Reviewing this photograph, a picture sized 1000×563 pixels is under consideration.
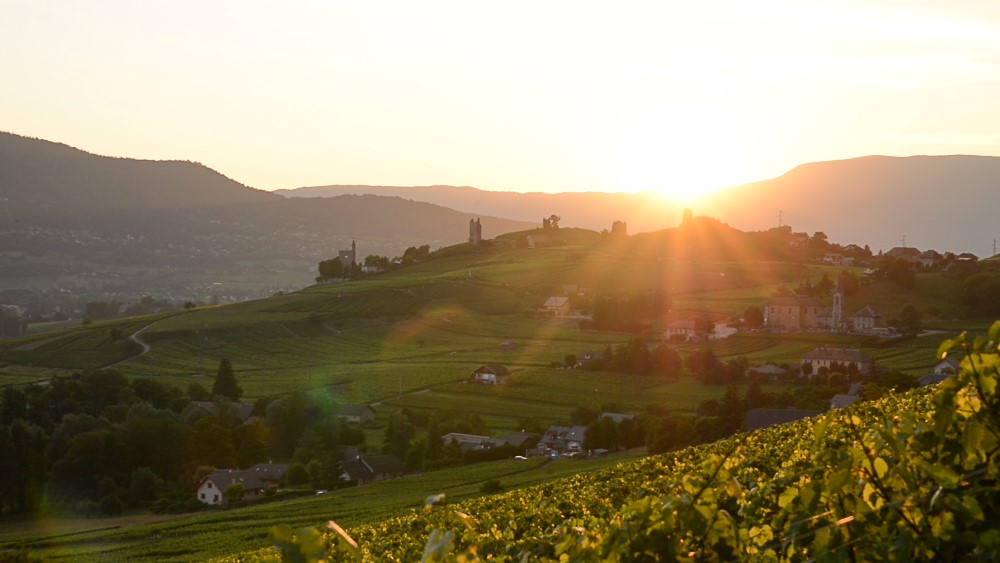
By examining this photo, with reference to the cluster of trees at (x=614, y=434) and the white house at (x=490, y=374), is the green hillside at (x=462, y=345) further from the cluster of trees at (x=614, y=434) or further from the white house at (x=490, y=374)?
the cluster of trees at (x=614, y=434)

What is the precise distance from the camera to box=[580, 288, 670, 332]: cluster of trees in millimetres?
84875

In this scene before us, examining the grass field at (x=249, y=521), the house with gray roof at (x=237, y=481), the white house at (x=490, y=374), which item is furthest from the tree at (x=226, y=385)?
the grass field at (x=249, y=521)

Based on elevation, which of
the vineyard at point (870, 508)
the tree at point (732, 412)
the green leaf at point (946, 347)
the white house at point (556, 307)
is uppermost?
the green leaf at point (946, 347)

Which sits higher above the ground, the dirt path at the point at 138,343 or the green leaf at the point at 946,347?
the green leaf at the point at 946,347

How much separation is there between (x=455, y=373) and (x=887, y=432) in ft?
211

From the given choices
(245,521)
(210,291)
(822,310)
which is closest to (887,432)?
(245,521)

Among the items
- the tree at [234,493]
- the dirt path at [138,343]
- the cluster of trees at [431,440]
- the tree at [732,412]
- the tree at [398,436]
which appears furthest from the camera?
the dirt path at [138,343]

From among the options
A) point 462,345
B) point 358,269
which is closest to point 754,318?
point 462,345

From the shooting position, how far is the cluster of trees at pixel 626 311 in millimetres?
84875

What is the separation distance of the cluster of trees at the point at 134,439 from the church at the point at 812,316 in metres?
37.0

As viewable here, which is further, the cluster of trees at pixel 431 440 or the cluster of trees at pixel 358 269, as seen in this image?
the cluster of trees at pixel 358 269

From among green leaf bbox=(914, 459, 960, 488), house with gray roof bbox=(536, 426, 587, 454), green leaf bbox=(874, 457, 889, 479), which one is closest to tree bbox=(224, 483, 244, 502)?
house with gray roof bbox=(536, 426, 587, 454)

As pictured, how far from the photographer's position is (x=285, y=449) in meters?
54.6

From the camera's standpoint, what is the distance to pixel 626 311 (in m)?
86.9
